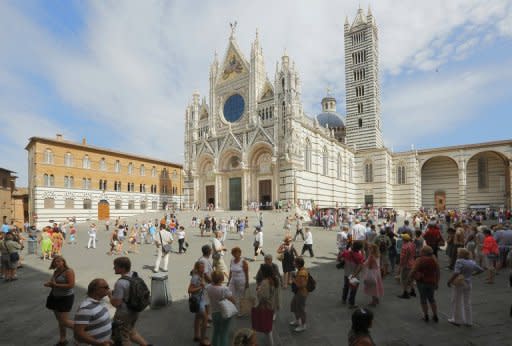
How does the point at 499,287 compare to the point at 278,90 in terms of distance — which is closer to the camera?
the point at 499,287

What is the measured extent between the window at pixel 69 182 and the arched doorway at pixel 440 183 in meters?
50.3

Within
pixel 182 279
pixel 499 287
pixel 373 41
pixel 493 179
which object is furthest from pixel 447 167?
pixel 182 279

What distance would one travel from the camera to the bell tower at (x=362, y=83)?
147 feet

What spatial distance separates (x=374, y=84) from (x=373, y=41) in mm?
6872

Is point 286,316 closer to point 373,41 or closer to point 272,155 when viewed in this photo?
point 272,155

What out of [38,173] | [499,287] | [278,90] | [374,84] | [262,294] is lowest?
[499,287]

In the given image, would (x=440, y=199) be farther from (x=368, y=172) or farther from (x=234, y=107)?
(x=234, y=107)

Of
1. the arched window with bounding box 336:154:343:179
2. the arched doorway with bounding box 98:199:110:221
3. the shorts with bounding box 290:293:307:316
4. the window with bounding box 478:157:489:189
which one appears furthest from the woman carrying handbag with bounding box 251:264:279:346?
the window with bounding box 478:157:489:189

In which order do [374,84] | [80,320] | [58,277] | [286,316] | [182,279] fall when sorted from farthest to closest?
[374,84], [182,279], [286,316], [58,277], [80,320]

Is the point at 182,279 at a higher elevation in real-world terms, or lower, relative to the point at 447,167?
lower

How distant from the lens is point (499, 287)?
8.30m

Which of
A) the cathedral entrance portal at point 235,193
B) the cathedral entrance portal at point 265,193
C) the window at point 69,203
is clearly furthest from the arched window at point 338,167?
the window at point 69,203

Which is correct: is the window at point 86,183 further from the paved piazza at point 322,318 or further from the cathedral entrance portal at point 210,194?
the paved piazza at point 322,318

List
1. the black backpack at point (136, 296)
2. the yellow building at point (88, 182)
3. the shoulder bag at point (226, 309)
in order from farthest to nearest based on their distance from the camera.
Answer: the yellow building at point (88, 182) → the shoulder bag at point (226, 309) → the black backpack at point (136, 296)
